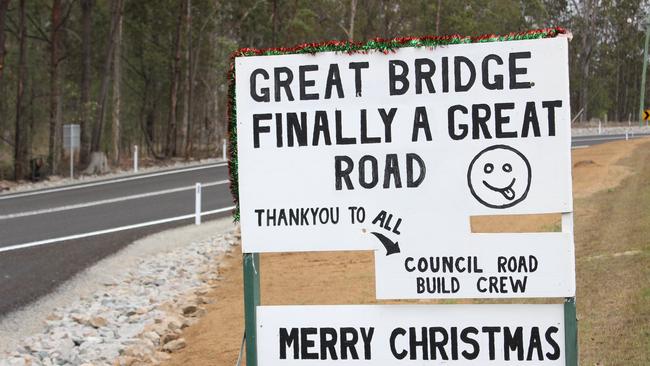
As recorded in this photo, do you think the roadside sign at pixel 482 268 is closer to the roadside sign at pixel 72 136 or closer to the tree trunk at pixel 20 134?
the roadside sign at pixel 72 136

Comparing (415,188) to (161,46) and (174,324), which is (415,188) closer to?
(174,324)

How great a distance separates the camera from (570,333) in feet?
12.9

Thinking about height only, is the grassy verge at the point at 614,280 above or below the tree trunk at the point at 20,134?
below

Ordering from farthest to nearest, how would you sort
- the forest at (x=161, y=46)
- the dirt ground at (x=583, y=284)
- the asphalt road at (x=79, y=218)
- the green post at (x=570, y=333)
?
the forest at (x=161, y=46), the asphalt road at (x=79, y=218), the dirt ground at (x=583, y=284), the green post at (x=570, y=333)

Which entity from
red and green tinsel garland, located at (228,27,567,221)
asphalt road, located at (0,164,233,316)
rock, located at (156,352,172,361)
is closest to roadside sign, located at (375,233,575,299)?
red and green tinsel garland, located at (228,27,567,221)

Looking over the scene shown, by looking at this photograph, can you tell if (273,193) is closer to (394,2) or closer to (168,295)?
(168,295)

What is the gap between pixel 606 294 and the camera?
7.50m

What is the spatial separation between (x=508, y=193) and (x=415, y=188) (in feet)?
1.53

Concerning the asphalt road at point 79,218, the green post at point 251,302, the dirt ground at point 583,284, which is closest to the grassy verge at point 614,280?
the dirt ground at point 583,284

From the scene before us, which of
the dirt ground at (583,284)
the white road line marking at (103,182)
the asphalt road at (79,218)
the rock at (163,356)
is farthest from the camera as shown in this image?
the white road line marking at (103,182)

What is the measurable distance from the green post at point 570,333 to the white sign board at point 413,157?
9 centimetres

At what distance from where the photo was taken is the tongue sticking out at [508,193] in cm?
398

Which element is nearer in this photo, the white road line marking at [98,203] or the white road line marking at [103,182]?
the white road line marking at [98,203]

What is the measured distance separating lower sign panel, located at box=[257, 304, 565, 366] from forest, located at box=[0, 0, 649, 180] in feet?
83.6
